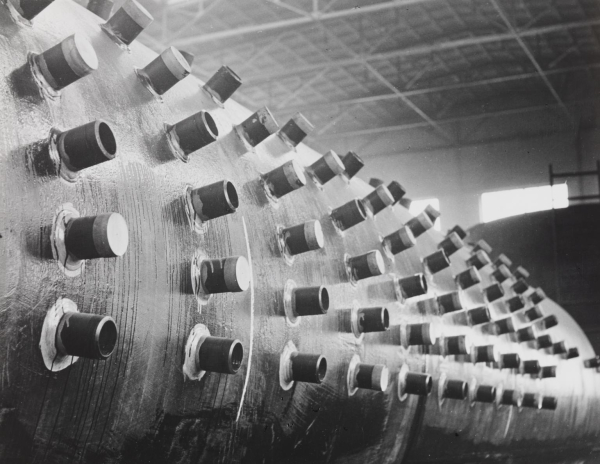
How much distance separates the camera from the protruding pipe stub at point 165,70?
1.24 m

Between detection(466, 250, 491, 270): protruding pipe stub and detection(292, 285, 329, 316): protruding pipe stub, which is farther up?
detection(466, 250, 491, 270): protruding pipe stub

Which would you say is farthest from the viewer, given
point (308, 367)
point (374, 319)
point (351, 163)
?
point (351, 163)

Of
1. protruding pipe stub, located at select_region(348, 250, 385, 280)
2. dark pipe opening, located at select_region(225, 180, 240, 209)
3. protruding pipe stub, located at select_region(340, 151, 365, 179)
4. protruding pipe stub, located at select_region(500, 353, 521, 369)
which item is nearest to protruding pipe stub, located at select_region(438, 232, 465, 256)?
protruding pipe stub, located at select_region(500, 353, 521, 369)

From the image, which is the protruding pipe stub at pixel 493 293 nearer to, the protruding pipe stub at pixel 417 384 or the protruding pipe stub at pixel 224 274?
the protruding pipe stub at pixel 417 384

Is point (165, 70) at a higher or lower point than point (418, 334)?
higher

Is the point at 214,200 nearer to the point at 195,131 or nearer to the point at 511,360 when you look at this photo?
the point at 195,131

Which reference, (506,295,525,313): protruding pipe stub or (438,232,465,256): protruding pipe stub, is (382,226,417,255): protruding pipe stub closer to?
(438,232,465,256): protruding pipe stub

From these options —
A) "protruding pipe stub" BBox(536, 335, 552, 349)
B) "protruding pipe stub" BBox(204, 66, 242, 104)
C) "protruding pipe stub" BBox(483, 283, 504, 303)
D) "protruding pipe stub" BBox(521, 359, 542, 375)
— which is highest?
"protruding pipe stub" BBox(204, 66, 242, 104)

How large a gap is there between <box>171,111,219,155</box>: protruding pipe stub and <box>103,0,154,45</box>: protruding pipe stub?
22cm

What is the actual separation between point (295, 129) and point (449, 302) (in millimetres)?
932

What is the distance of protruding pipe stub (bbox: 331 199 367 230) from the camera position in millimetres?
1821

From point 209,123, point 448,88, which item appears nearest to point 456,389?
point 209,123

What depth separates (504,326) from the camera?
2.88 metres

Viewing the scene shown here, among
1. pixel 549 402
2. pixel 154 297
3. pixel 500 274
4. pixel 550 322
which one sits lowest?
pixel 549 402
